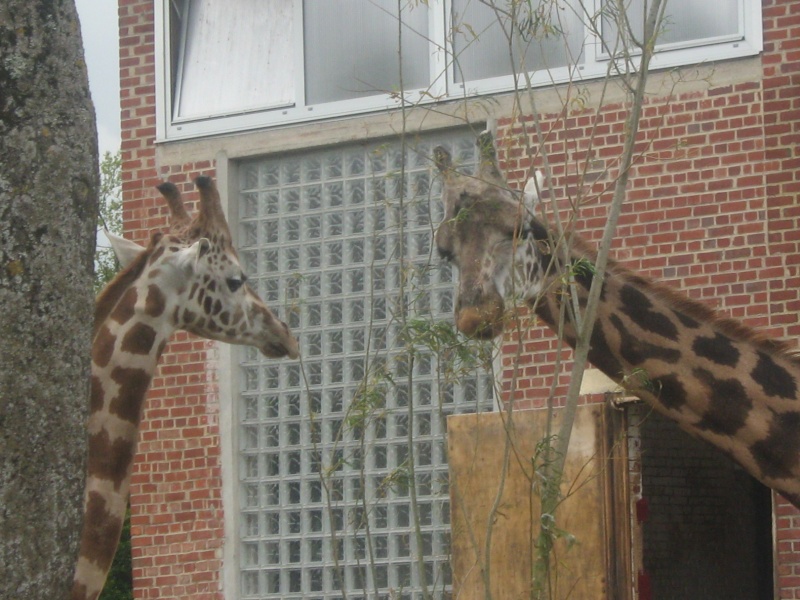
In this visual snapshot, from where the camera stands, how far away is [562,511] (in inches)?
308

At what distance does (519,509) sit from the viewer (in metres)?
7.90

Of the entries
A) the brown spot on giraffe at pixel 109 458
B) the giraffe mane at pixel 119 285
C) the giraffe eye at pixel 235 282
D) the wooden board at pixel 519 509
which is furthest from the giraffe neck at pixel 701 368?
the brown spot on giraffe at pixel 109 458

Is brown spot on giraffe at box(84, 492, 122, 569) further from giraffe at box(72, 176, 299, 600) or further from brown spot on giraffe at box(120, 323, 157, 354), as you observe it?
brown spot on giraffe at box(120, 323, 157, 354)

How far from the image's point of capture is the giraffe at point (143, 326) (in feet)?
20.0

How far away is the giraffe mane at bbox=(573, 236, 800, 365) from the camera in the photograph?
614 centimetres

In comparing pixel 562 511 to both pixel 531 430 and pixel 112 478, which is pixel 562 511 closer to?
pixel 531 430

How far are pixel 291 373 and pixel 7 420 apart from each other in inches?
281

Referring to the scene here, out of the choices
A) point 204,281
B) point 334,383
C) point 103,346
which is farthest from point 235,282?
point 334,383

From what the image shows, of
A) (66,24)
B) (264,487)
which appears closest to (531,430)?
(264,487)

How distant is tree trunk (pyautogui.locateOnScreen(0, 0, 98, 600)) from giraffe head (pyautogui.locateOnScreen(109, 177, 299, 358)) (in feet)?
9.99

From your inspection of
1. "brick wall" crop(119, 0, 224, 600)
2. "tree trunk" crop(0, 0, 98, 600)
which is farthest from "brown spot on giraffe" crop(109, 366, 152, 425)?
"brick wall" crop(119, 0, 224, 600)

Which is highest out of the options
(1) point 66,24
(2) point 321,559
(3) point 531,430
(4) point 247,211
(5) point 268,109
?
(5) point 268,109

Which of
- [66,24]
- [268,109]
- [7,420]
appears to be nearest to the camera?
[7,420]

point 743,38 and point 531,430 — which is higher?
point 743,38
